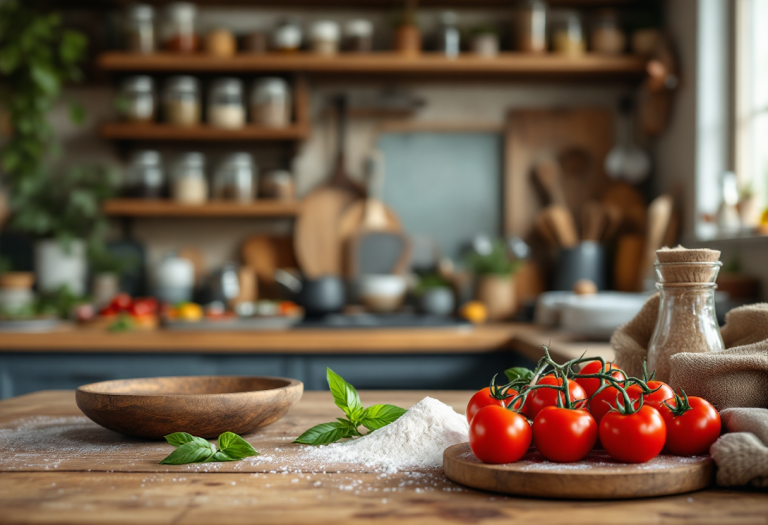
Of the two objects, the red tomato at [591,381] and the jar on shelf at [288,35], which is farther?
the jar on shelf at [288,35]

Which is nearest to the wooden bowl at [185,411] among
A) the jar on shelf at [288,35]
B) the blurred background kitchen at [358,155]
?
the blurred background kitchen at [358,155]

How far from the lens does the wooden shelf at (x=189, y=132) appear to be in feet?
8.61

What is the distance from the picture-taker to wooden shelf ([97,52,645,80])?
8.55ft

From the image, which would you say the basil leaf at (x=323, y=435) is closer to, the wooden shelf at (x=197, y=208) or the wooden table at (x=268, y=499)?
the wooden table at (x=268, y=499)

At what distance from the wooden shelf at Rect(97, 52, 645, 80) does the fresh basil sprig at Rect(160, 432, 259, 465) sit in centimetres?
210

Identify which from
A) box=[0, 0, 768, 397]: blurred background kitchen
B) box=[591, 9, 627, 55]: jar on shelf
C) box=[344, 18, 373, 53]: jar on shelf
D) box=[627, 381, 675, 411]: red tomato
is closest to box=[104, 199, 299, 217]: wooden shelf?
box=[0, 0, 768, 397]: blurred background kitchen

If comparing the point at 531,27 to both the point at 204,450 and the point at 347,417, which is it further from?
the point at 204,450

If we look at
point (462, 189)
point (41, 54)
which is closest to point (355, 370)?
point (462, 189)

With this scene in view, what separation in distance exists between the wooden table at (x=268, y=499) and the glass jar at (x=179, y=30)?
7.09 feet

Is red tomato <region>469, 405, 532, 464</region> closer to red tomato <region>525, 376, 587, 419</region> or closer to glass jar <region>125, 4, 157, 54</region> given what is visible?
red tomato <region>525, 376, 587, 419</region>

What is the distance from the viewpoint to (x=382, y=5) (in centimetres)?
283

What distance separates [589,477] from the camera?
1.89 feet

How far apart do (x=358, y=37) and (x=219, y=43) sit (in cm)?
51

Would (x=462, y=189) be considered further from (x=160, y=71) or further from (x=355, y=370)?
(x=160, y=71)
